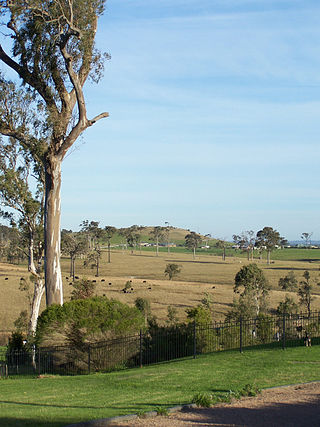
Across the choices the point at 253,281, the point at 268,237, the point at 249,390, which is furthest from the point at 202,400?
the point at 268,237

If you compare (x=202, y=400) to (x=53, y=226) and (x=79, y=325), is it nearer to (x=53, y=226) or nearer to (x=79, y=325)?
(x=79, y=325)

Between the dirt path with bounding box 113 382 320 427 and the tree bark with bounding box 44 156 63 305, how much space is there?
1384 centimetres

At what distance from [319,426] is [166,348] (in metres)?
12.6

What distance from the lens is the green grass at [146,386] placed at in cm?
1107

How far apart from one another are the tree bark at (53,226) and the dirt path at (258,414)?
13840 millimetres

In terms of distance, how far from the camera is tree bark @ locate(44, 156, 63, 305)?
23.9 meters

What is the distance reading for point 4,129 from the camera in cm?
2562

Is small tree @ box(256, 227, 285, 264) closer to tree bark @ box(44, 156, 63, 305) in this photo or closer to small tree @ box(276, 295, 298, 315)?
small tree @ box(276, 295, 298, 315)

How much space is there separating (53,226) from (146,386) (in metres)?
11.9

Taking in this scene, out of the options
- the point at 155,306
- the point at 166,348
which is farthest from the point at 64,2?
the point at 155,306

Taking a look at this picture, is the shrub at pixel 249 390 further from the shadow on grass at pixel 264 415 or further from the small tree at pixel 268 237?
the small tree at pixel 268 237

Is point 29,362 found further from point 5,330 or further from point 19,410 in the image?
point 5,330

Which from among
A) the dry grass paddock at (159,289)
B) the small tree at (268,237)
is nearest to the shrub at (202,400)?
the dry grass paddock at (159,289)

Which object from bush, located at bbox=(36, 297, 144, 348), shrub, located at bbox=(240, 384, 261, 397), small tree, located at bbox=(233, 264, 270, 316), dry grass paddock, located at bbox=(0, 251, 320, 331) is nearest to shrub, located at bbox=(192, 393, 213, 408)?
shrub, located at bbox=(240, 384, 261, 397)
